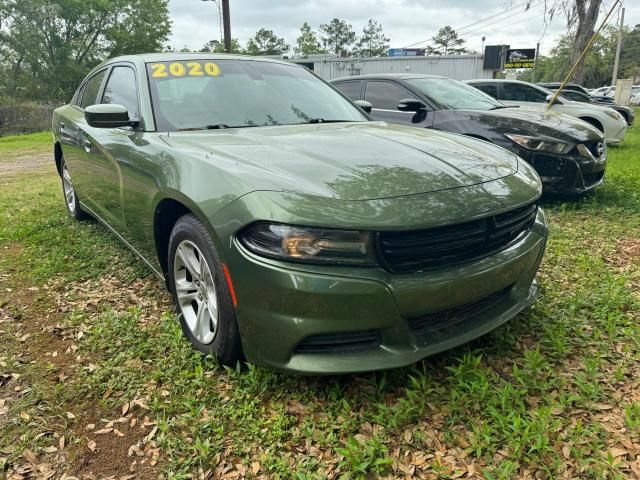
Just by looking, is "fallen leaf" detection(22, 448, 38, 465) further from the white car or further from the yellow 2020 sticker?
the white car

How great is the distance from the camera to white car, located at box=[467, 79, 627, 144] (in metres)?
9.20

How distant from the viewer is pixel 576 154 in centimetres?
468

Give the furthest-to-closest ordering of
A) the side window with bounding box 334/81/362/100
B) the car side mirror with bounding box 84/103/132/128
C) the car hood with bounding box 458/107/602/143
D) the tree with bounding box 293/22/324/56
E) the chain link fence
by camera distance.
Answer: the tree with bounding box 293/22/324/56, the chain link fence, the side window with bounding box 334/81/362/100, the car hood with bounding box 458/107/602/143, the car side mirror with bounding box 84/103/132/128

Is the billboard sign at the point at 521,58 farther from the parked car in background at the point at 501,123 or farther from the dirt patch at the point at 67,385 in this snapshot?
the dirt patch at the point at 67,385

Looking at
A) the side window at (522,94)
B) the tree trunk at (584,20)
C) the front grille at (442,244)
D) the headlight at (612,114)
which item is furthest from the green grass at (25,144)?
the tree trunk at (584,20)

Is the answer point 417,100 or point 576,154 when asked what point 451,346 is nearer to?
point 576,154

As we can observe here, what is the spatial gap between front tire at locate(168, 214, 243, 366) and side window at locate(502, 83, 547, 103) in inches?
343

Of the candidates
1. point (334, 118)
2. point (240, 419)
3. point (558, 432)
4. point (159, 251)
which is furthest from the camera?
point (334, 118)

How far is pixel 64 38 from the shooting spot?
37375mm

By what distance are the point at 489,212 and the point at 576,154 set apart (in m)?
3.28

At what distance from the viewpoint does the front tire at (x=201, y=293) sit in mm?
2070

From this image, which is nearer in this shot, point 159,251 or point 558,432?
point 558,432

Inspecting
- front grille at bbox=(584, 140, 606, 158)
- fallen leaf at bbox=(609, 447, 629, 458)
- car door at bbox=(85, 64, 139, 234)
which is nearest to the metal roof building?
front grille at bbox=(584, 140, 606, 158)

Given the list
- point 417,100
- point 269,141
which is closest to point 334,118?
point 269,141
